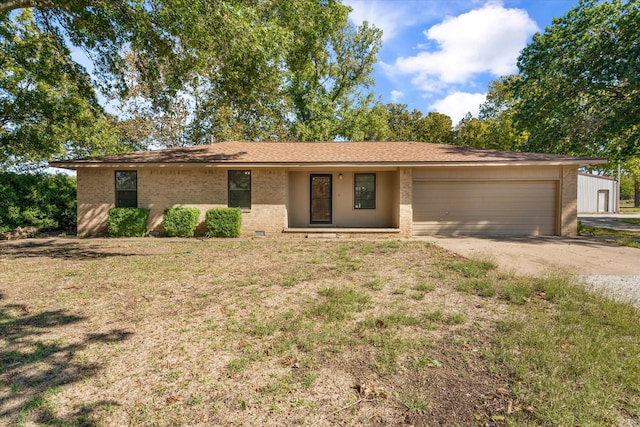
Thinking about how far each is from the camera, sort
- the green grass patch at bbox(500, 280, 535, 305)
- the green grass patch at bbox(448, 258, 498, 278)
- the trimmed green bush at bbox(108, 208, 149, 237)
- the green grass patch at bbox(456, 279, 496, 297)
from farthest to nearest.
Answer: the trimmed green bush at bbox(108, 208, 149, 237)
the green grass patch at bbox(448, 258, 498, 278)
the green grass patch at bbox(456, 279, 496, 297)
the green grass patch at bbox(500, 280, 535, 305)

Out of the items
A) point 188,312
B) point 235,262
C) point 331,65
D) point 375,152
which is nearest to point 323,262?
point 235,262

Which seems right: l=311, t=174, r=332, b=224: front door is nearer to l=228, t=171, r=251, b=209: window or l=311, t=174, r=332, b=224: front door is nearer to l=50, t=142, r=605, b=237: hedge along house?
l=50, t=142, r=605, b=237: hedge along house

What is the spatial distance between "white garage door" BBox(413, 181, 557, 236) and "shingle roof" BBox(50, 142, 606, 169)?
96cm

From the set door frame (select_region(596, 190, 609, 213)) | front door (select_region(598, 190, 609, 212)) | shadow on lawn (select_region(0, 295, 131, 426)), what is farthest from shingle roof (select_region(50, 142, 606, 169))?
front door (select_region(598, 190, 609, 212))

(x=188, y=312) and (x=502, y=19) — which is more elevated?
(x=502, y=19)

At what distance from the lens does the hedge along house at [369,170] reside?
11.1 metres

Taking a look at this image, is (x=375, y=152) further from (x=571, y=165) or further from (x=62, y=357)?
(x=62, y=357)

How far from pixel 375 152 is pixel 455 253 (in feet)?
19.9

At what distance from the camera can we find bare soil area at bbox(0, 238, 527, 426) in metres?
2.35

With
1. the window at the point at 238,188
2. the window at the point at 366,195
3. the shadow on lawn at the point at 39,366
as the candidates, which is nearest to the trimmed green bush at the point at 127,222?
the window at the point at 238,188

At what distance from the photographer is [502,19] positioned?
39.1ft

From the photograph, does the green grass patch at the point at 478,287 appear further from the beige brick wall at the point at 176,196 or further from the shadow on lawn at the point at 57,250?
the shadow on lawn at the point at 57,250

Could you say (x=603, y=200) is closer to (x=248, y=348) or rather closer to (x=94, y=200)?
(x=248, y=348)

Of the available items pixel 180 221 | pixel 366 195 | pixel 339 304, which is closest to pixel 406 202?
pixel 366 195
